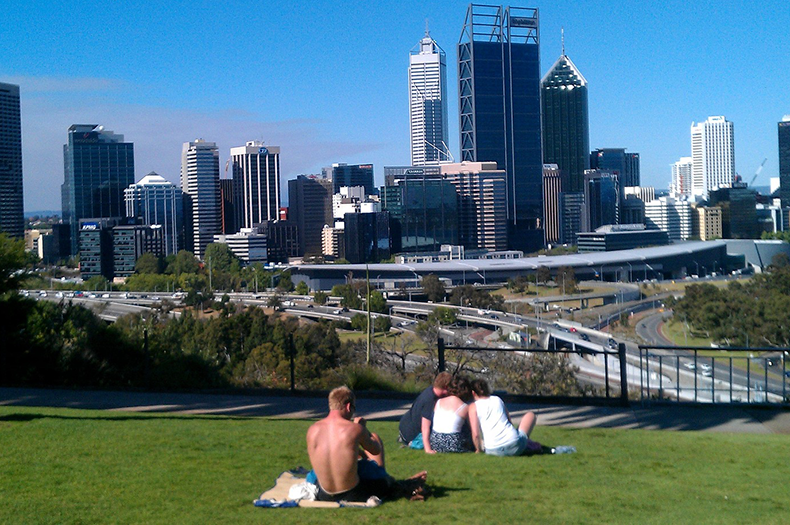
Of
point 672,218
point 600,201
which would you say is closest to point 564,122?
point 600,201

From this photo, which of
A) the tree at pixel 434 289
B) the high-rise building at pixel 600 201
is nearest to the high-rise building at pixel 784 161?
the tree at pixel 434 289

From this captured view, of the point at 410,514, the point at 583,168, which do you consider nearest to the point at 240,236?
the point at 583,168

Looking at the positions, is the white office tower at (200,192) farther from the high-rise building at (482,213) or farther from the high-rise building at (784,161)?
the high-rise building at (784,161)

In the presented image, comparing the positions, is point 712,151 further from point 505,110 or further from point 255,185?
point 255,185

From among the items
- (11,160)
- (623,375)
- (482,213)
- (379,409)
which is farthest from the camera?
(482,213)

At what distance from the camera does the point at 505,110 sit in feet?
429

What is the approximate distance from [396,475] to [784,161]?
74.4 m

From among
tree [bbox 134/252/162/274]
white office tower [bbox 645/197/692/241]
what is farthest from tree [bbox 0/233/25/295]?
white office tower [bbox 645/197/692/241]

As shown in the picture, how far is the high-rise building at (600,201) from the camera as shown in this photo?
134750 millimetres

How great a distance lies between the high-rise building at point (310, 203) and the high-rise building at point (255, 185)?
3.15 m

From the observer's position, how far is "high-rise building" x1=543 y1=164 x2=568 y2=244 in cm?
13225

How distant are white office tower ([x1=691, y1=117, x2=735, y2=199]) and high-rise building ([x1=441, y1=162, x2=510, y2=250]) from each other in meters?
82.3

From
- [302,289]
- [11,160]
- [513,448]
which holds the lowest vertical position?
[302,289]

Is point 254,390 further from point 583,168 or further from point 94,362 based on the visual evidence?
point 583,168
